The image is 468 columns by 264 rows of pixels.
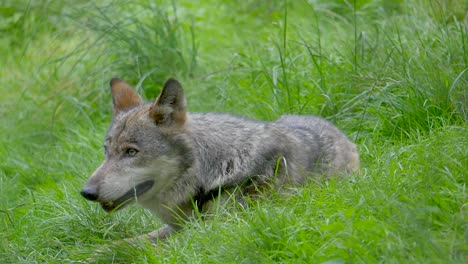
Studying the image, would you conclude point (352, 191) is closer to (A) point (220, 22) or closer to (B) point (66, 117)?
(B) point (66, 117)

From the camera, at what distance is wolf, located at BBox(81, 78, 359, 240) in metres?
5.33

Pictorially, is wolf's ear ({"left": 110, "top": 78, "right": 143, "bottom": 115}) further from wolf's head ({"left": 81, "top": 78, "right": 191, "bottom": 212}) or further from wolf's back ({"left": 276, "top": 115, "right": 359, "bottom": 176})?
wolf's back ({"left": 276, "top": 115, "right": 359, "bottom": 176})

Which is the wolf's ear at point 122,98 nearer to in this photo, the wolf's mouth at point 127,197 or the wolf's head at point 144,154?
the wolf's head at point 144,154

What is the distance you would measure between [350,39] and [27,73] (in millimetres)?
4883

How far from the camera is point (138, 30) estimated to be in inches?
345

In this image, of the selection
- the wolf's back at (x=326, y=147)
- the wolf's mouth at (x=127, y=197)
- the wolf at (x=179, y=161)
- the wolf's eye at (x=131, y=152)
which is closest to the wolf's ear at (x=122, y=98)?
the wolf at (x=179, y=161)

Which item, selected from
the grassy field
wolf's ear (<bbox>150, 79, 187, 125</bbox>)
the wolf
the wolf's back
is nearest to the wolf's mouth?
the wolf

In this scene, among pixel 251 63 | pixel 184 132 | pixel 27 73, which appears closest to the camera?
pixel 184 132

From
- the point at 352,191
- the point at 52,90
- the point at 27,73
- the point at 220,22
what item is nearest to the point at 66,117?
the point at 52,90

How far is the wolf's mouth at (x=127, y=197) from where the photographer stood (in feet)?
17.4

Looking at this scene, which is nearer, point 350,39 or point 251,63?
point 350,39

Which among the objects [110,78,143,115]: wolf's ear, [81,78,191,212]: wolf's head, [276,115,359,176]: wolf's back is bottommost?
[276,115,359,176]: wolf's back

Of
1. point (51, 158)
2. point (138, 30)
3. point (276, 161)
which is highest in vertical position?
point (138, 30)

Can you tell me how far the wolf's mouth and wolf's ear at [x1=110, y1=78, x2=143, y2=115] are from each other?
2.69 feet
